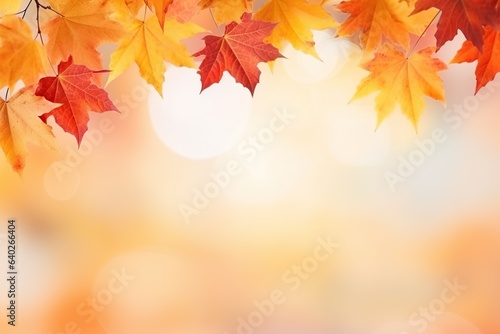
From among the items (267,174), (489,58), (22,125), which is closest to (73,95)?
(22,125)

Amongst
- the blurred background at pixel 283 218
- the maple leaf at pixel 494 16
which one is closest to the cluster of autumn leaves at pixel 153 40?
the maple leaf at pixel 494 16

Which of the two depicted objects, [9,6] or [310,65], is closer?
[9,6]

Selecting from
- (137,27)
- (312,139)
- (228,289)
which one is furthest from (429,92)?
(228,289)

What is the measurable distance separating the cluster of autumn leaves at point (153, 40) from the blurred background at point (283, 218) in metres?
2.12

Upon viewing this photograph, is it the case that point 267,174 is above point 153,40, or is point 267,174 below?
below

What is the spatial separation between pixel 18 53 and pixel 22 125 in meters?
0.09

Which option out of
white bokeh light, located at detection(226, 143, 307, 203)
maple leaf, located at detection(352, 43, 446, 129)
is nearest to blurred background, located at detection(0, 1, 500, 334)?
white bokeh light, located at detection(226, 143, 307, 203)

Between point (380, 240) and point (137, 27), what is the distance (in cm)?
258

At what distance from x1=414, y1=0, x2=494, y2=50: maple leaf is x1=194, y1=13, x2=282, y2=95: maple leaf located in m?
0.19

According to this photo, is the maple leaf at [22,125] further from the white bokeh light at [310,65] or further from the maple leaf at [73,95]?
the white bokeh light at [310,65]

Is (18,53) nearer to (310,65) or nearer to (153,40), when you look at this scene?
(153,40)

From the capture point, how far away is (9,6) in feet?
2.03

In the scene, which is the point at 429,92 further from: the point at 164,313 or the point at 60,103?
the point at 164,313

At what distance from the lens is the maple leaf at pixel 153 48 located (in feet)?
2.27
